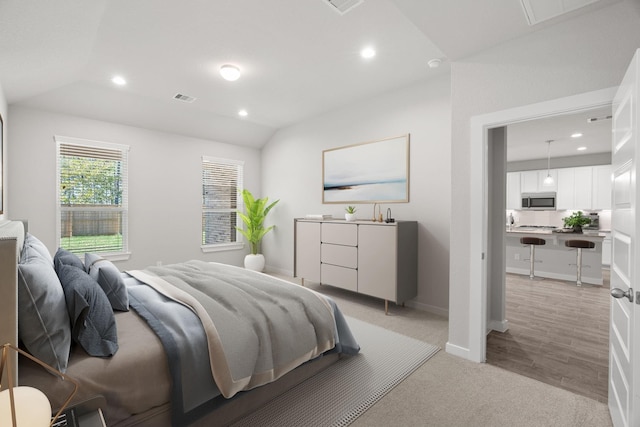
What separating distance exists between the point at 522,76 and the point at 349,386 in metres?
2.61

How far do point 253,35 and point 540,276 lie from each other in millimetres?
6127

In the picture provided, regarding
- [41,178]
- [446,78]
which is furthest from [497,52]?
[41,178]

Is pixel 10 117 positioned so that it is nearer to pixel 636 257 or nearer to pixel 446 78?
→ pixel 446 78

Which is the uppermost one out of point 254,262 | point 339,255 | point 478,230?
point 478,230

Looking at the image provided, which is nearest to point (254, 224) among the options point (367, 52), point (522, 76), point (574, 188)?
point (367, 52)

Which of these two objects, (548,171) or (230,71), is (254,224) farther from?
(548,171)

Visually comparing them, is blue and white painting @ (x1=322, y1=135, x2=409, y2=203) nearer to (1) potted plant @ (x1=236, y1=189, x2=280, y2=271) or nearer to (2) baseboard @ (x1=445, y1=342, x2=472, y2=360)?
(1) potted plant @ (x1=236, y1=189, x2=280, y2=271)

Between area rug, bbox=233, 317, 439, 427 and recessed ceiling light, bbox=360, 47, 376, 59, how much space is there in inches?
111

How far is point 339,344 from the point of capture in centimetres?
247

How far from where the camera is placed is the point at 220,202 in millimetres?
5859

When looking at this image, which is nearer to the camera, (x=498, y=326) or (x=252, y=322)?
(x=252, y=322)

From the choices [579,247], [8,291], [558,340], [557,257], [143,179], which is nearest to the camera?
[8,291]

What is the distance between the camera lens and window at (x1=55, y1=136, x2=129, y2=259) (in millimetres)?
4199

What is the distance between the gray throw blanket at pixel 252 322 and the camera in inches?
68.5
